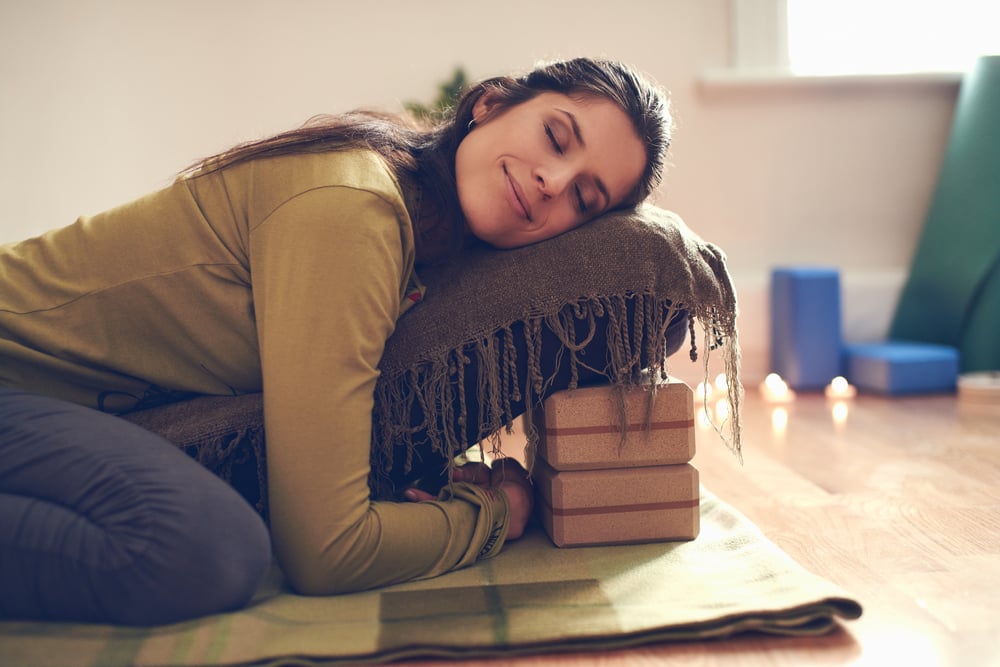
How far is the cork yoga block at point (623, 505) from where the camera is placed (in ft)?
4.14

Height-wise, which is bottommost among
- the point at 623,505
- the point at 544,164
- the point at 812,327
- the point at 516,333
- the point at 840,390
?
the point at 840,390

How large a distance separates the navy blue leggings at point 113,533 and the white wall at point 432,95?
1993 millimetres

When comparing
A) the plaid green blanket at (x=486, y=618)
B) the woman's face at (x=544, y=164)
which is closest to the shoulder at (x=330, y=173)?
the woman's face at (x=544, y=164)

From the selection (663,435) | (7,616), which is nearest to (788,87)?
(663,435)

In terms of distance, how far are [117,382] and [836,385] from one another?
2.11 meters

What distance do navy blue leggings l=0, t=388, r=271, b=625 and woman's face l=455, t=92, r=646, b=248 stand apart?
512 millimetres

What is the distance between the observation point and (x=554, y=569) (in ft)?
3.86

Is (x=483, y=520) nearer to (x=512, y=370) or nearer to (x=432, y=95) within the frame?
(x=512, y=370)

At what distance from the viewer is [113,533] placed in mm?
944

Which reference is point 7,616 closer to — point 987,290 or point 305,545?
point 305,545

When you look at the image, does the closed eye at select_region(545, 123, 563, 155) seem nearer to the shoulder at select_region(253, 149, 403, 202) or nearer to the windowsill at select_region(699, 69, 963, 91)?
the shoulder at select_region(253, 149, 403, 202)

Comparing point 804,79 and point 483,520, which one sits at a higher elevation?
point 804,79

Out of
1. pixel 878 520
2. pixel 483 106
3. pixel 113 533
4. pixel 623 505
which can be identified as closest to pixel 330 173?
pixel 483 106

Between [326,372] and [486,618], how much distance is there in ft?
1.06
